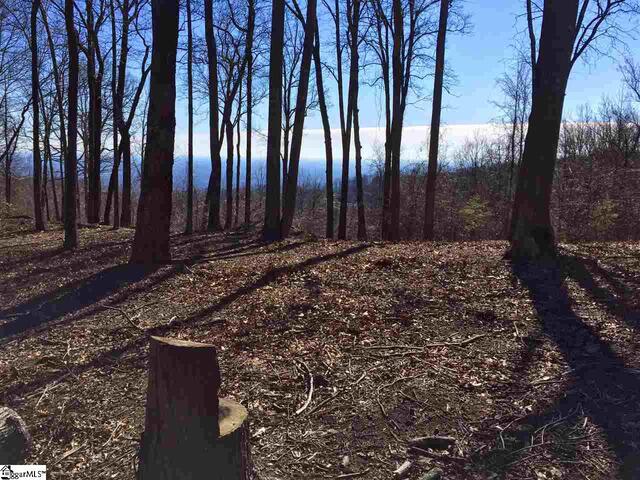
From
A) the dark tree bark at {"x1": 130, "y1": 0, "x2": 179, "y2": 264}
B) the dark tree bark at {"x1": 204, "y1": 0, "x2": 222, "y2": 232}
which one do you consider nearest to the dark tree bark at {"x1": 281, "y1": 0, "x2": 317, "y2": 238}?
the dark tree bark at {"x1": 130, "y1": 0, "x2": 179, "y2": 264}

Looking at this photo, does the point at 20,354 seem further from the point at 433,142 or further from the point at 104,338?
the point at 433,142

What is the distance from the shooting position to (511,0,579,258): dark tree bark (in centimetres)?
655

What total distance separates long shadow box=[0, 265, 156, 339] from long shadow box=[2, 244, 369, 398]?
61.5 inches

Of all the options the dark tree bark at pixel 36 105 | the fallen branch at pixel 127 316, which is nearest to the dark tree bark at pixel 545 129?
the fallen branch at pixel 127 316

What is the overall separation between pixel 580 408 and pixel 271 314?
123 inches

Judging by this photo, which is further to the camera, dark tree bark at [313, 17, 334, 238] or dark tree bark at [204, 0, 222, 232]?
dark tree bark at [313, 17, 334, 238]

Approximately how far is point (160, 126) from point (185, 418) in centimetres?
589

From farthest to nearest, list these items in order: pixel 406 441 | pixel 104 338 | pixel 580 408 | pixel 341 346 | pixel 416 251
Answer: pixel 416 251
pixel 104 338
pixel 341 346
pixel 580 408
pixel 406 441

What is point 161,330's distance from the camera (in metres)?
5.23

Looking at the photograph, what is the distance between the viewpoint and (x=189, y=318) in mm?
5566

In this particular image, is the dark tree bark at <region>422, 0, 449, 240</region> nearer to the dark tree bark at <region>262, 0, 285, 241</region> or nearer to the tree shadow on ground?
the dark tree bark at <region>262, 0, 285, 241</region>

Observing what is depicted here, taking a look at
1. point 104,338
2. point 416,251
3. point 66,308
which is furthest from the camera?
point 416,251

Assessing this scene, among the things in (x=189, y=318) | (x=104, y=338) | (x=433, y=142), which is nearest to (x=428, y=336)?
(x=189, y=318)

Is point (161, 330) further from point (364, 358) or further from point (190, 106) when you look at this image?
point (190, 106)
